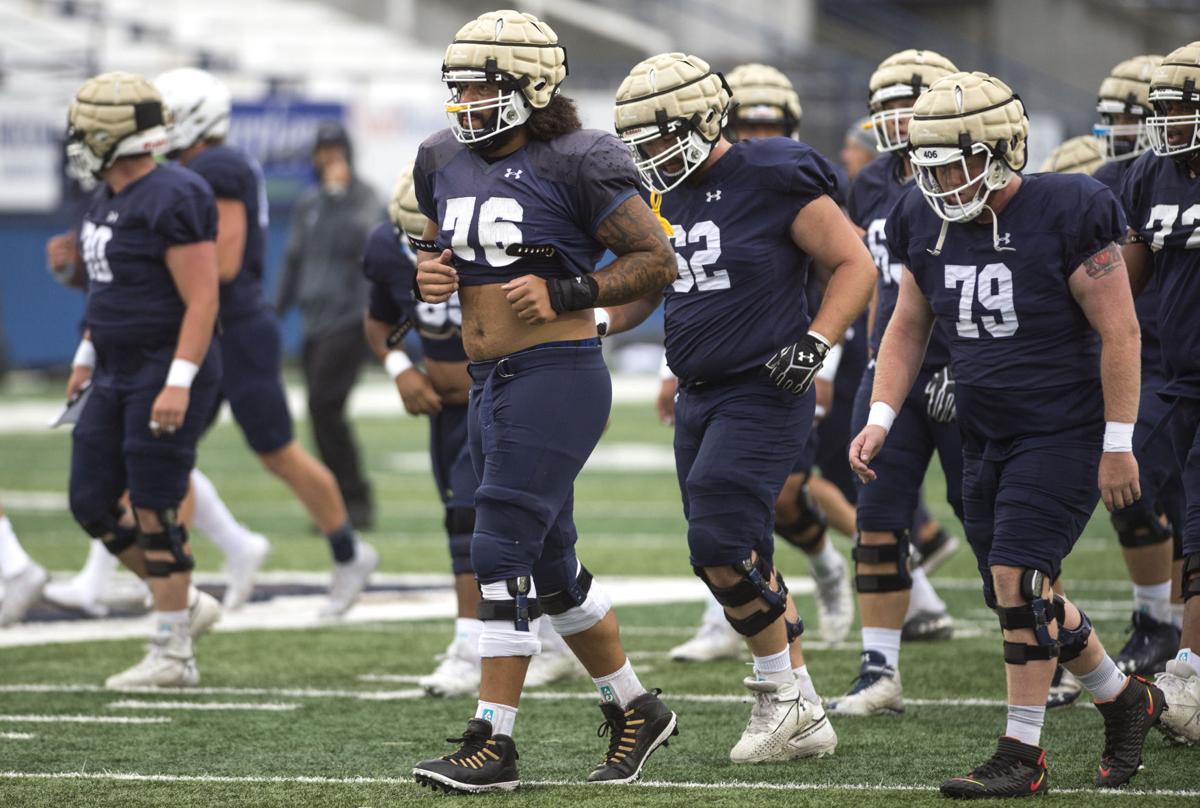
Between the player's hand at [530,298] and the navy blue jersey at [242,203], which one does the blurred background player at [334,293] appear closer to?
the navy blue jersey at [242,203]

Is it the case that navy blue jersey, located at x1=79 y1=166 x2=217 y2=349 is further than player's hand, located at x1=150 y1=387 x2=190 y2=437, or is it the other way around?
navy blue jersey, located at x1=79 y1=166 x2=217 y2=349

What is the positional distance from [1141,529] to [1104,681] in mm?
1541

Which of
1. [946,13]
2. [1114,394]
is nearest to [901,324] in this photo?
[1114,394]

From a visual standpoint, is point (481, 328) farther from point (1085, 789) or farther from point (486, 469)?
point (1085, 789)

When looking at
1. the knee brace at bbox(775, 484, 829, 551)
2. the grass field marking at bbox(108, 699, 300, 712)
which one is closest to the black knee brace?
the grass field marking at bbox(108, 699, 300, 712)

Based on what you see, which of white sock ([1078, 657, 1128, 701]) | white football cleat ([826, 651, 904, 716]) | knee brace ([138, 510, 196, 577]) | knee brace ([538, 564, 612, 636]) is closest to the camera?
white sock ([1078, 657, 1128, 701])

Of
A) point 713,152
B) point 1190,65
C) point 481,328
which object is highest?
point 1190,65

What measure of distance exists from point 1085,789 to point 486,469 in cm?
174

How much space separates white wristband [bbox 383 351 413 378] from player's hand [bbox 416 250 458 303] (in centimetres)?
193

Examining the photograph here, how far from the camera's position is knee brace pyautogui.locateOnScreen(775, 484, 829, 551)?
726cm

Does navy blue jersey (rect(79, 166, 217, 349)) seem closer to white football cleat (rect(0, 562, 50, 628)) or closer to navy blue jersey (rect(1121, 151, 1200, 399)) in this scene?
white football cleat (rect(0, 562, 50, 628))

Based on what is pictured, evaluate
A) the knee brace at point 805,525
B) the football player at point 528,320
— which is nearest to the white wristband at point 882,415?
the football player at point 528,320

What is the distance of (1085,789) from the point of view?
4.89m

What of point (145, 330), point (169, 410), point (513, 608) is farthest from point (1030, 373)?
point (145, 330)
